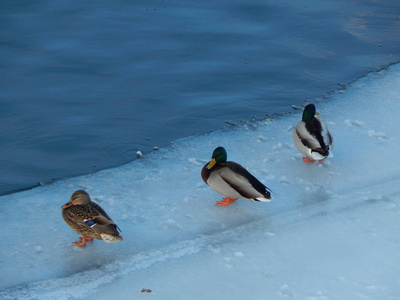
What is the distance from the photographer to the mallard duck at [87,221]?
4.51m

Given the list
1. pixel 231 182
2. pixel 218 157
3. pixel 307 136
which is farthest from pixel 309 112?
pixel 231 182

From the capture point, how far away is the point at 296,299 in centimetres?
409

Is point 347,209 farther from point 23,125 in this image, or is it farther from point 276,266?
point 23,125

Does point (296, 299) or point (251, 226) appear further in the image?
point (251, 226)

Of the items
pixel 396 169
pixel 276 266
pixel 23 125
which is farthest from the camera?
pixel 23 125

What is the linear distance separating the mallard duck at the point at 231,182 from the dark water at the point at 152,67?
4.03 ft

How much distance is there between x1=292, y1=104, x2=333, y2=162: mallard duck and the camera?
18.8ft

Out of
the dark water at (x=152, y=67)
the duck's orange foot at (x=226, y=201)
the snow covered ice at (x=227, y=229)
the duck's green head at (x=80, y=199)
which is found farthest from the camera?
the dark water at (x=152, y=67)

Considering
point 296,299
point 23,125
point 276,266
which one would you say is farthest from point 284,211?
point 23,125

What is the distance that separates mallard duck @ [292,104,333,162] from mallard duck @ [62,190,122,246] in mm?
1976

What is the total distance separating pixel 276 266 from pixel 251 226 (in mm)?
597

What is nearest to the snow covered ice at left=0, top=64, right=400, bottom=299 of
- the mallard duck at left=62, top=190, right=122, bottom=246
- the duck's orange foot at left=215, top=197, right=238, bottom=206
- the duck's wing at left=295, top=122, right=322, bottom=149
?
the duck's orange foot at left=215, top=197, right=238, bottom=206

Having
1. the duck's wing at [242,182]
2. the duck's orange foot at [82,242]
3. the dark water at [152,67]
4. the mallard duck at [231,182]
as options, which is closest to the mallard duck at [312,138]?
the mallard duck at [231,182]

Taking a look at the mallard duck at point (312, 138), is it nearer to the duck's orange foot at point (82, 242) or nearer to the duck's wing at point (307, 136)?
the duck's wing at point (307, 136)
